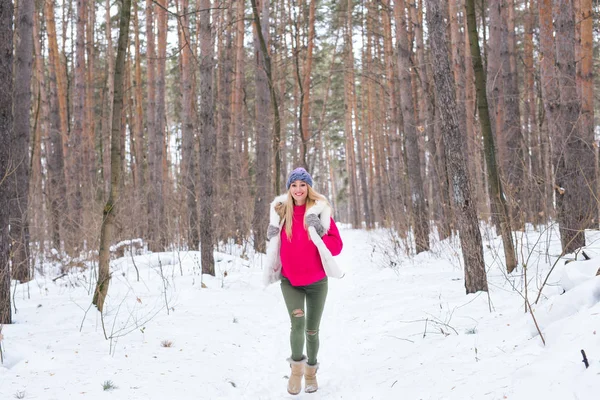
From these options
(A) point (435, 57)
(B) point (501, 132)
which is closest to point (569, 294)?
(A) point (435, 57)

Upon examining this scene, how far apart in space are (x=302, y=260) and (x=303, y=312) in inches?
16.0

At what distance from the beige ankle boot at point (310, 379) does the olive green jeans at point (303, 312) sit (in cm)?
4

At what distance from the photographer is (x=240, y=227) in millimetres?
11266

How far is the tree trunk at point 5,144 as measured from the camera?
385 centimetres

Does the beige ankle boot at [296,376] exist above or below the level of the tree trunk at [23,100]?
below

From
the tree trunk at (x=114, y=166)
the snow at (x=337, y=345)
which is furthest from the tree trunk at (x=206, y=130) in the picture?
the tree trunk at (x=114, y=166)

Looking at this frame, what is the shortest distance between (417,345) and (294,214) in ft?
4.96

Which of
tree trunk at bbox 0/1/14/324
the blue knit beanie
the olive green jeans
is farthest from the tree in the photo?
the olive green jeans

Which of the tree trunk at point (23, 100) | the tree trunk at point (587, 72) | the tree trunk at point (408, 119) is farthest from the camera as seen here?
the tree trunk at point (408, 119)

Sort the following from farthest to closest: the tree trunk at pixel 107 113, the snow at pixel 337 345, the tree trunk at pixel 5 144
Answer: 1. the tree trunk at pixel 107 113
2. the tree trunk at pixel 5 144
3. the snow at pixel 337 345

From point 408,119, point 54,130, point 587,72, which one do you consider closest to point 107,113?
point 54,130

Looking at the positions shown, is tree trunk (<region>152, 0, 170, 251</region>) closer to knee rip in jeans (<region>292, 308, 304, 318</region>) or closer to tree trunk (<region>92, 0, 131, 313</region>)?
tree trunk (<region>92, 0, 131, 313</region>)

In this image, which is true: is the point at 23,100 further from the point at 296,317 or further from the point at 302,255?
the point at 296,317

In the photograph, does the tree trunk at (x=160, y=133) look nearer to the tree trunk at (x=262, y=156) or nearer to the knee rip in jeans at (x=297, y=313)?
the tree trunk at (x=262, y=156)
